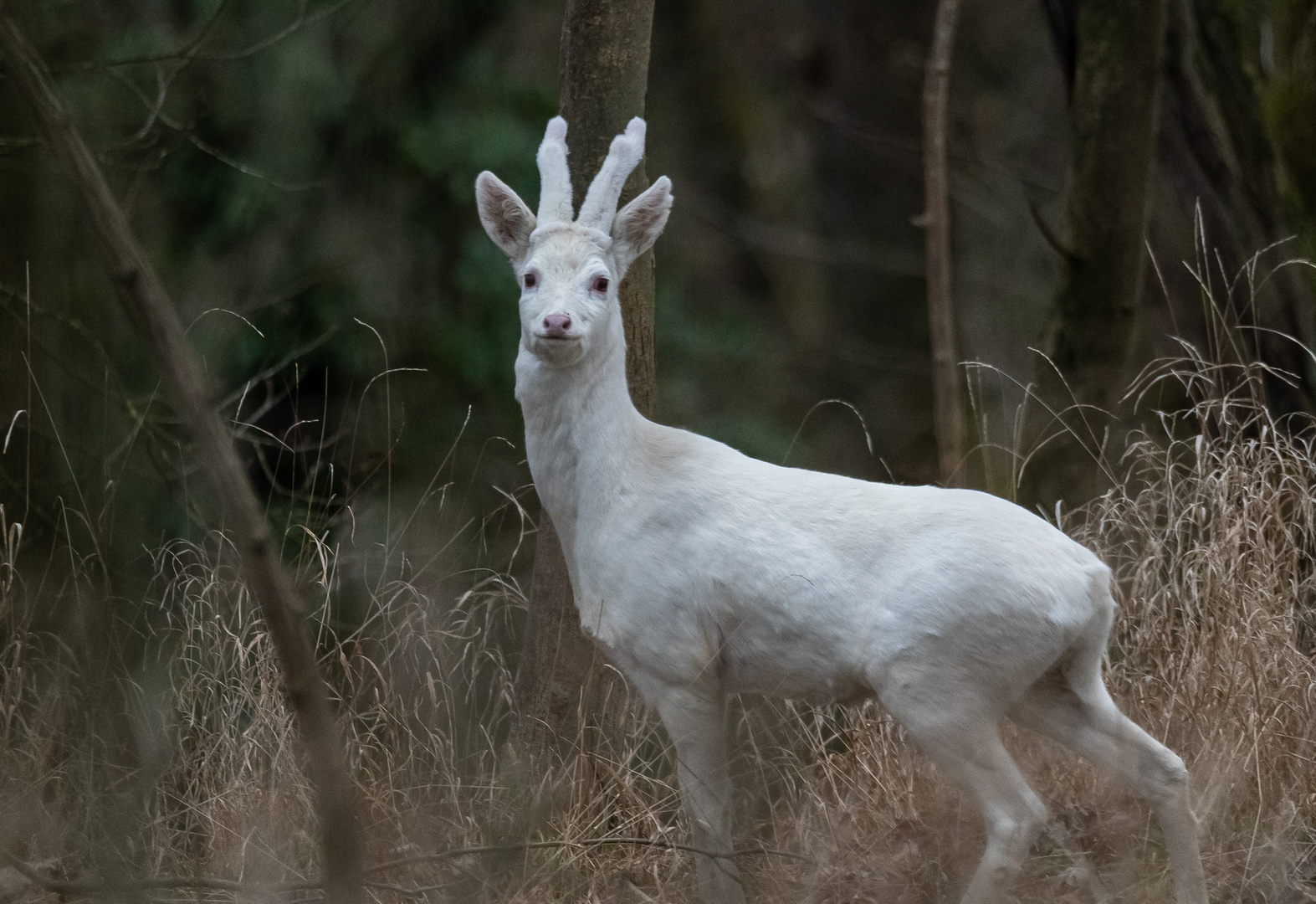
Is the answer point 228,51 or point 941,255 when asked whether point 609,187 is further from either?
point 228,51

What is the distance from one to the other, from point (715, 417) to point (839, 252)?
3724 millimetres

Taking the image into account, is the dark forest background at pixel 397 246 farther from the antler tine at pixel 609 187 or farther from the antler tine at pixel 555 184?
the antler tine at pixel 609 187

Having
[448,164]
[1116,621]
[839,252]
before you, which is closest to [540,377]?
[1116,621]

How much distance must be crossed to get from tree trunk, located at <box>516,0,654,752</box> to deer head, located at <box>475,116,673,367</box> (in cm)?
80

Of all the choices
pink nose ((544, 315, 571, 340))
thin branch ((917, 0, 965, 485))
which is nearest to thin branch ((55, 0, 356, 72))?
pink nose ((544, 315, 571, 340))

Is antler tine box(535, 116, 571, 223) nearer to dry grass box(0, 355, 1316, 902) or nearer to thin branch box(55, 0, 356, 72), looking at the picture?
dry grass box(0, 355, 1316, 902)

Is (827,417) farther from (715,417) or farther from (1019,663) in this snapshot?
(1019,663)

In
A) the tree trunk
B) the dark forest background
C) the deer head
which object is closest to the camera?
the dark forest background

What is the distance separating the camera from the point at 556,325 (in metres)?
3.47

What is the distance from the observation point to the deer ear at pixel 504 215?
12.5 ft

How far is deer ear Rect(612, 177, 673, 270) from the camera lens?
12.5ft

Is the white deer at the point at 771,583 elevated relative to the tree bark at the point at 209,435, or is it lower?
lower

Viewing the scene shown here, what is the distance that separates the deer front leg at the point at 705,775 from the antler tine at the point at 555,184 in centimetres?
141

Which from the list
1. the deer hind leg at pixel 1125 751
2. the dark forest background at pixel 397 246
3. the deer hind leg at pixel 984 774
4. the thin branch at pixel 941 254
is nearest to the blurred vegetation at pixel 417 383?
the dark forest background at pixel 397 246
